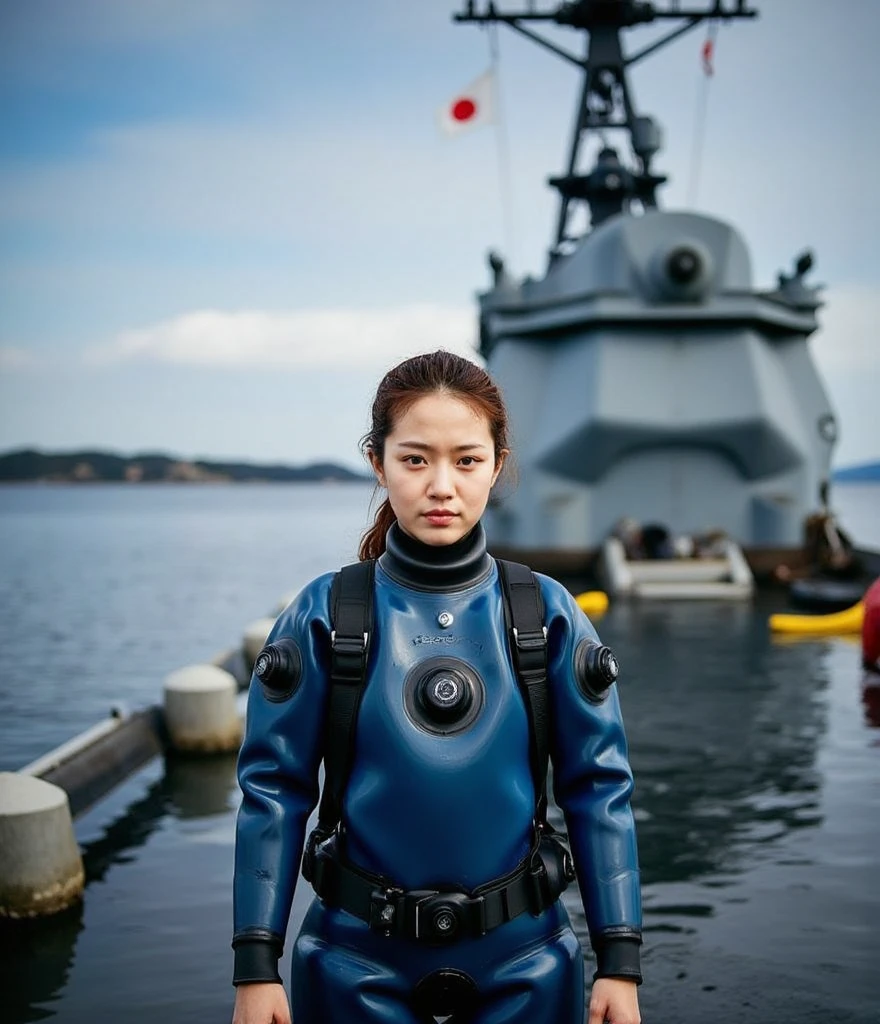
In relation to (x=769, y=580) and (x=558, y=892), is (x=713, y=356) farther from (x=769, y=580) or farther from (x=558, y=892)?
(x=558, y=892)

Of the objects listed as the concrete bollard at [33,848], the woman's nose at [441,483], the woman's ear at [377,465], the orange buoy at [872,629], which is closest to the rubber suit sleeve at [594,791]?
the woman's nose at [441,483]

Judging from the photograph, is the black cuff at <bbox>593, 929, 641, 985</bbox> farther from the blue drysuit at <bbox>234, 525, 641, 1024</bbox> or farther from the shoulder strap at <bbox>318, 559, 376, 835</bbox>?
the shoulder strap at <bbox>318, 559, 376, 835</bbox>

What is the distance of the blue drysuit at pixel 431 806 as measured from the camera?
196 cm

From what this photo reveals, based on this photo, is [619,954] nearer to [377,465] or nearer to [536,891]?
[536,891]

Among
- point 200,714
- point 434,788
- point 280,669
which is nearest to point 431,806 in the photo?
point 434,788

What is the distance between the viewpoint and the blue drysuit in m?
1.96

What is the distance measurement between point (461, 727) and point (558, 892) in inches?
15.1

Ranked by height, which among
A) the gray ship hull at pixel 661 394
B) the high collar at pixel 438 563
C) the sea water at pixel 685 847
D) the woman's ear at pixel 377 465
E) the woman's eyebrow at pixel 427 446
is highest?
the gray ship hull at pixel 661 394

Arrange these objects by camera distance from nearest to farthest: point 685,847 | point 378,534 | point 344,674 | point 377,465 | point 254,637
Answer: point 344,674 → point 377,465 → point 378,534 → point 685,847 → point 254,637

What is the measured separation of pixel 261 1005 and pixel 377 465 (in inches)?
40.5

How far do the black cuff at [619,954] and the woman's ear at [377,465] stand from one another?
963 millimetres

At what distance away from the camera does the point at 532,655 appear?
6.68 ft

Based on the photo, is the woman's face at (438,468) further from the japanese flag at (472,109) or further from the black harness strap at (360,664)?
the japanese flag at (472,109)

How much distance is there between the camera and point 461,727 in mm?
1979
